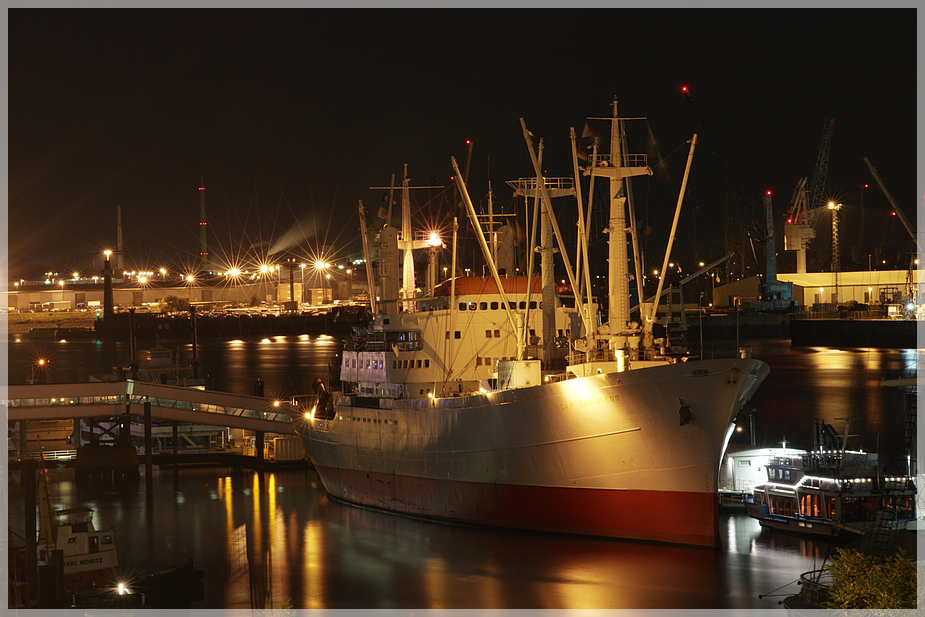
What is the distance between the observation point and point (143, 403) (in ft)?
115

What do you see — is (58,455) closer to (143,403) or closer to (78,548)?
(143,403)

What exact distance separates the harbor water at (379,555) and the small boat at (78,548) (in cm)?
123

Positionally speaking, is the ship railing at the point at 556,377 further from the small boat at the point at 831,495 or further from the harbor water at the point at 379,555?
the small boat at the point at 831,495

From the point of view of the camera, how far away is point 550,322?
24422 millimetres

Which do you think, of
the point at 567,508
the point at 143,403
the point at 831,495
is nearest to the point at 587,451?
the point at 567,508

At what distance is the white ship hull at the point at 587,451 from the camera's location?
68.3 ft

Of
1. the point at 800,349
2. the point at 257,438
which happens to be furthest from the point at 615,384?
the point at 800,349

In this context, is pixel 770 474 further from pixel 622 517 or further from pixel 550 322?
pixel 550 322

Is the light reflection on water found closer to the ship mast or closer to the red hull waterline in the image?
the red hull waterline

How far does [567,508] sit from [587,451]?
5.65 feet

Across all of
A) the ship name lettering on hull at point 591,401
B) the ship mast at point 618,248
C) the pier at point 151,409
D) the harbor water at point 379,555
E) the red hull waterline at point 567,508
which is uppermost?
the ship mast at point 618,248

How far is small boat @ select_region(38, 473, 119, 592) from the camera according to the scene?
60.8 ft

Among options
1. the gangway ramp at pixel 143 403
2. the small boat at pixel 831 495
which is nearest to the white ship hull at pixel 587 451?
the small boat at pixel 831 495

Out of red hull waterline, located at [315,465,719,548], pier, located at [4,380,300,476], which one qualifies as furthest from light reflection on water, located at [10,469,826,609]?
pier, located at [4,380,300,476]
